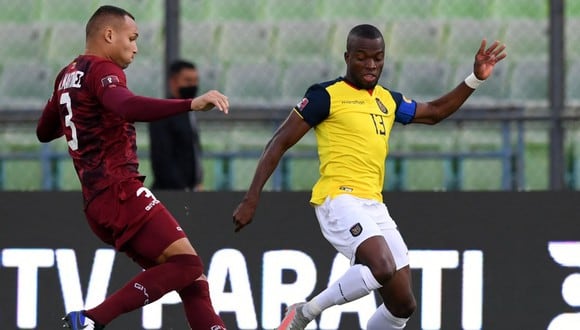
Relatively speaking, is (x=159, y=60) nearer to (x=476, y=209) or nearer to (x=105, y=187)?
(x=476, y=209)

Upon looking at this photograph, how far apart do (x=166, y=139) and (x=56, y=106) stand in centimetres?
276

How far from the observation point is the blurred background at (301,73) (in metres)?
9.30

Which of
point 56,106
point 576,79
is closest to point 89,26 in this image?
point 56,106

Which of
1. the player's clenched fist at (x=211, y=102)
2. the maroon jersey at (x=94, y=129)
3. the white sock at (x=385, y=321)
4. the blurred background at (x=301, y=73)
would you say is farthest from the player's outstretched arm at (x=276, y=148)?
the blurred background at (x=301, y=73)

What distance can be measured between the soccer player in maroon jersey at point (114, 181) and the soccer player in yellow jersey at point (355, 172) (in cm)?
54

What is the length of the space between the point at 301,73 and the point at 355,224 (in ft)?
14.0

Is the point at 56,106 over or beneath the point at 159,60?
beneath

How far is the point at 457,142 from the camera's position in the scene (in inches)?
375

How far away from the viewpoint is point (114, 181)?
5.68 meters

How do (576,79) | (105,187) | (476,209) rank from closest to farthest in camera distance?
1. (105,187)
2. (476,209)
3. (576,79)

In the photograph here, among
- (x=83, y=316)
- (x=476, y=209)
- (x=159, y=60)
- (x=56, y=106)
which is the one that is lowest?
(x=83, y=316)

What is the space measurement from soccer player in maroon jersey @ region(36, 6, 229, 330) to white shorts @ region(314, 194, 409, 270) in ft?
2.62

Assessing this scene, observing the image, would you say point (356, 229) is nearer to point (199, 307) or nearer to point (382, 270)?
point (382, 270)

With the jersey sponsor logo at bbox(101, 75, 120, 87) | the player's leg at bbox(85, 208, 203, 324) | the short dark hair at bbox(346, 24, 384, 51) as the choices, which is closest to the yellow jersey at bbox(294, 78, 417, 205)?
the short dark hair at bbox(346, 24, 384, 51)
